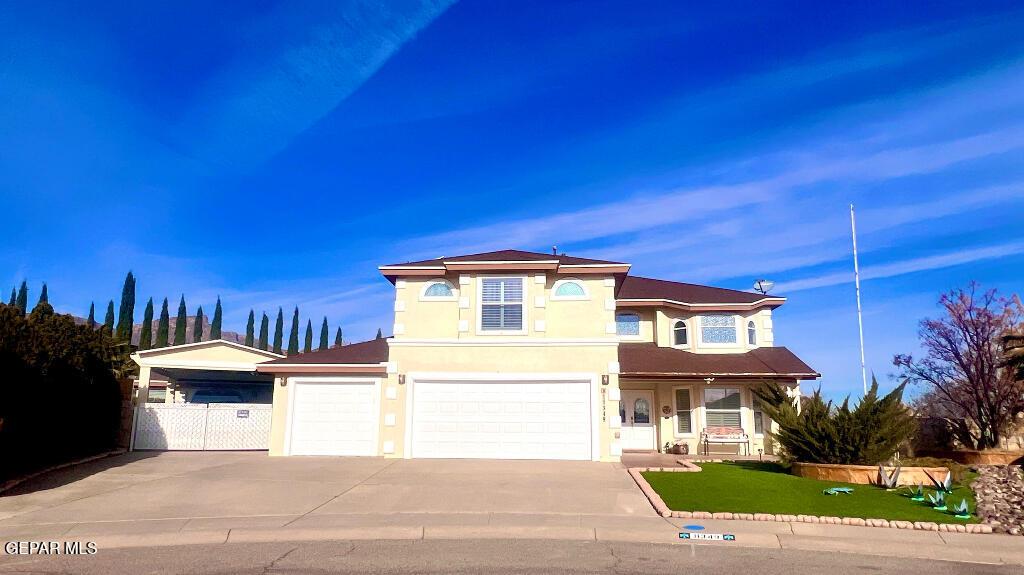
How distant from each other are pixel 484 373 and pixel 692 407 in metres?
7.55

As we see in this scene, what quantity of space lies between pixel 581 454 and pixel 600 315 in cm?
382

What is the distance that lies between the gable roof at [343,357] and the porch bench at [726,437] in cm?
1031

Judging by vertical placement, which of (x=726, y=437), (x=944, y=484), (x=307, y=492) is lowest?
(x=307, y=492)

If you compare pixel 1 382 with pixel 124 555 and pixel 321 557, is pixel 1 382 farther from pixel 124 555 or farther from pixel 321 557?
pixel 321 557

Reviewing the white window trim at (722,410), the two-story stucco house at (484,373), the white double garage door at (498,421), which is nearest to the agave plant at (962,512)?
the two-story stucco house at (484,373)

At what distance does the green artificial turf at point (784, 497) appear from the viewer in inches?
408

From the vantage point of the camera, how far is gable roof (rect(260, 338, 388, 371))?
19469 millimetres

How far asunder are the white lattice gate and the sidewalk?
10842 millimetres

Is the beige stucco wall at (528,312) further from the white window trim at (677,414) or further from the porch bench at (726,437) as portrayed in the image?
the porch bench at (726,437)

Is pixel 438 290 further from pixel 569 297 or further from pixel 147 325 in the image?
pixel 147 325

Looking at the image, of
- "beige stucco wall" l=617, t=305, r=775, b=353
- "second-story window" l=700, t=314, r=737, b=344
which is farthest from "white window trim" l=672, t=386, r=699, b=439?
"second-story window" l=700, t=314, r=737, b=344

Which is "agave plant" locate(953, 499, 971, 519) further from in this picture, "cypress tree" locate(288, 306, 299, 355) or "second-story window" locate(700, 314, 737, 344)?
"cypress tree" locate(288, 306, 299, 355)

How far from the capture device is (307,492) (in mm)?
12578

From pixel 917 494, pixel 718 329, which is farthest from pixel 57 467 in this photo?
pixel 718 329
